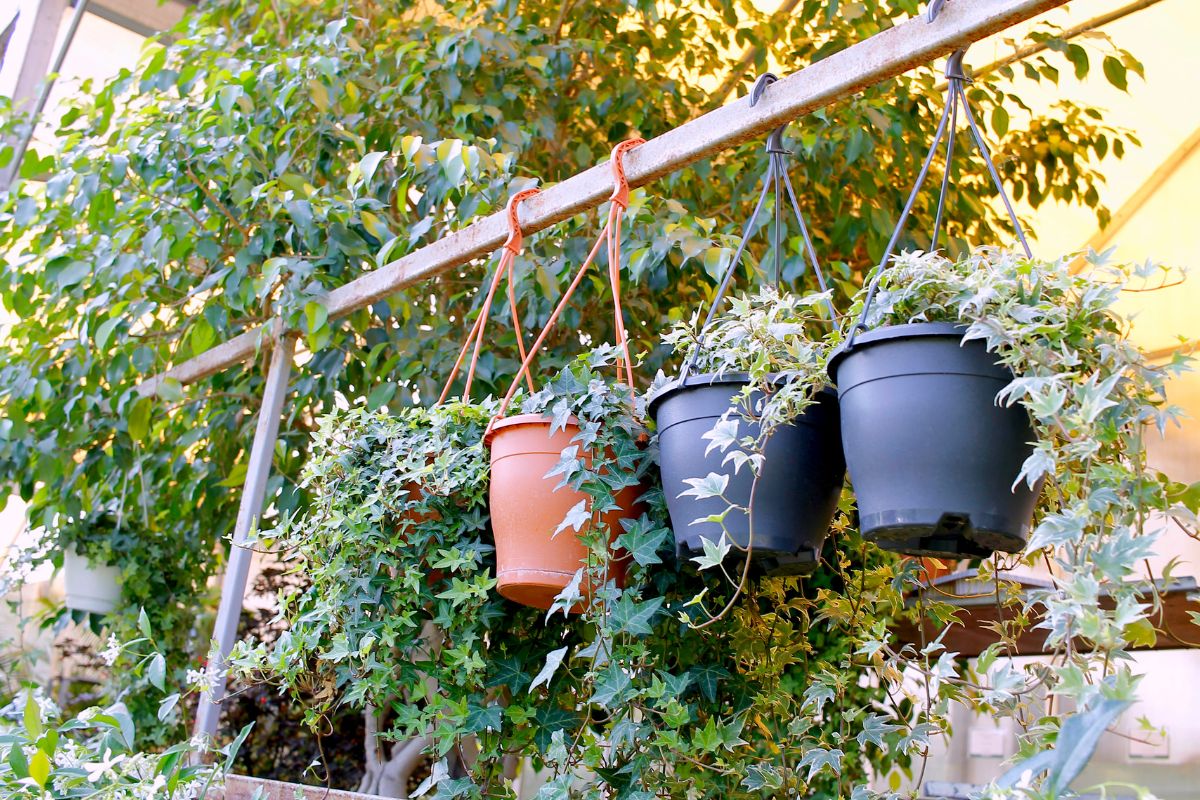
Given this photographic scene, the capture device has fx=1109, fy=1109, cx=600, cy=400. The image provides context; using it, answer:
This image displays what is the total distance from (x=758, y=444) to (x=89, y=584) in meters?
2.81

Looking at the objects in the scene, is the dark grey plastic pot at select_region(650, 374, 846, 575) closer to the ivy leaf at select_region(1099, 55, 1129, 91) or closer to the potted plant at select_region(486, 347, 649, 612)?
the potted plant at select_region(486, 347, 649, 612)

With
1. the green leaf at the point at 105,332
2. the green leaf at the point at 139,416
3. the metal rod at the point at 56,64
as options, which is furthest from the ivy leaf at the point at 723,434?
the metal rod at the point at 56,64

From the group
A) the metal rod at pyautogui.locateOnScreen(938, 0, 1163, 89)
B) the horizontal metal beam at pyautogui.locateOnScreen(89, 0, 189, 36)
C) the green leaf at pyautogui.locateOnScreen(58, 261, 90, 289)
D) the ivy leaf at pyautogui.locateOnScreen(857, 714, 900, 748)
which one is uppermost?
the horizontal metal beam at pyautogui.locateOnScreen(89, 0, 189, 36)

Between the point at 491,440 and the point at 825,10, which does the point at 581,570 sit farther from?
the point at 825,10

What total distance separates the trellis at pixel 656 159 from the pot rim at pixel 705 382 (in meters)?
0.37

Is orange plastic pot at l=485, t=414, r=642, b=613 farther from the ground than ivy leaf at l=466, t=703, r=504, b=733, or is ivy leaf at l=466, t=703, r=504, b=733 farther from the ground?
orange plastic pot at l=485, t=414, r=642, b=613

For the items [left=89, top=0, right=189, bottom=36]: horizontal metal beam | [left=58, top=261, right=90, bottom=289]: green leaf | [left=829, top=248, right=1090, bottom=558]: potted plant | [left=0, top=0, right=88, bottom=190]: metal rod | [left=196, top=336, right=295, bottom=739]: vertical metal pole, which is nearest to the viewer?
[left=829, top=248, right=1090, bottom=558]: potted plant

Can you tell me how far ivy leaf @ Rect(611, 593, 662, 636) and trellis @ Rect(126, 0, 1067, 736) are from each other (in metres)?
0.55

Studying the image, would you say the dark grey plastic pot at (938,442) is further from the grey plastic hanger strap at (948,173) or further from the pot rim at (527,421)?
the pot rim at (527,421)

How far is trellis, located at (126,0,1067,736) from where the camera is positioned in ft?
3.58

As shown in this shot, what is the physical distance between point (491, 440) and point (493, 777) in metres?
0.37

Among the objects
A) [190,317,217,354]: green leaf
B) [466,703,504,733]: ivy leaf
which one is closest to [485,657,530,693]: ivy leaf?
[466,703,504,733]: ivy leaf

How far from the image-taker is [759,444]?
94cm

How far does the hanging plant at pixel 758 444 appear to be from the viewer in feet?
3.05
